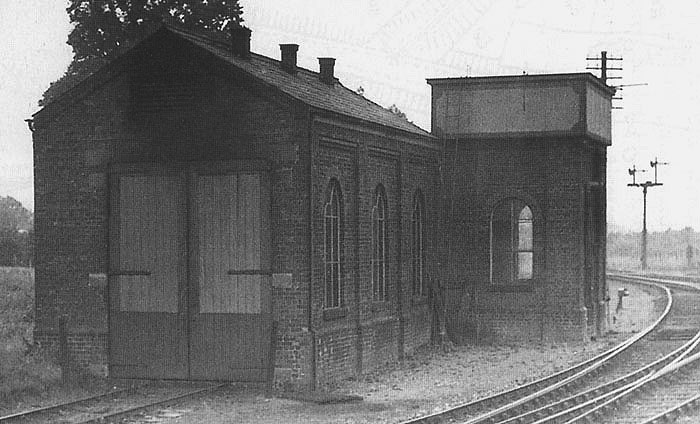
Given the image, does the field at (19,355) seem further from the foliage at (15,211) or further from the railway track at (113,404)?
the foliage at (15,211)

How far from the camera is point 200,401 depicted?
57.2ft

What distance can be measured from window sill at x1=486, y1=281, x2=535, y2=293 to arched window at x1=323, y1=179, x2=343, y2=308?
7.71 metres

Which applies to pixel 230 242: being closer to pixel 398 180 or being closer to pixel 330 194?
pixel 330 194

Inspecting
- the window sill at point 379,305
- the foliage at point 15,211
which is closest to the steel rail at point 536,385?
the window sill at point 379,305

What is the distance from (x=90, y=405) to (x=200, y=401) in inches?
61.2

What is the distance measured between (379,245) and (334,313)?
120 inches

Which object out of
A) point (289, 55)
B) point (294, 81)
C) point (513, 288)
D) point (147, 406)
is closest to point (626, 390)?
point (147, 406)

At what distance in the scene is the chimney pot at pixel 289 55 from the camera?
22.7 metres

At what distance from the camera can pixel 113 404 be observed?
17062 mm

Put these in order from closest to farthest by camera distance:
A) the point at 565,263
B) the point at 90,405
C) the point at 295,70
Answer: the point at 90,405
the point at 295,70
the point at 565,263

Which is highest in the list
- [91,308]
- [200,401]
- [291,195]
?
[291,195]

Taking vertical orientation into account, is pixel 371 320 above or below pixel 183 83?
below

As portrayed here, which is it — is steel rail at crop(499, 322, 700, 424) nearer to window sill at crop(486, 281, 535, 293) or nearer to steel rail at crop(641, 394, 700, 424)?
steel rail at crop(641, 394, 700, 424)

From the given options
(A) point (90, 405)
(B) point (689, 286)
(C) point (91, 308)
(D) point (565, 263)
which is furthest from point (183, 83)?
(B) point (689, 286)
